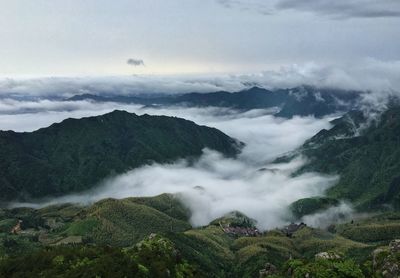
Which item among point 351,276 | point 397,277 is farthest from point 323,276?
point 397,277

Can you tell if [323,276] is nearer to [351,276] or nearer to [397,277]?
[351,276]
